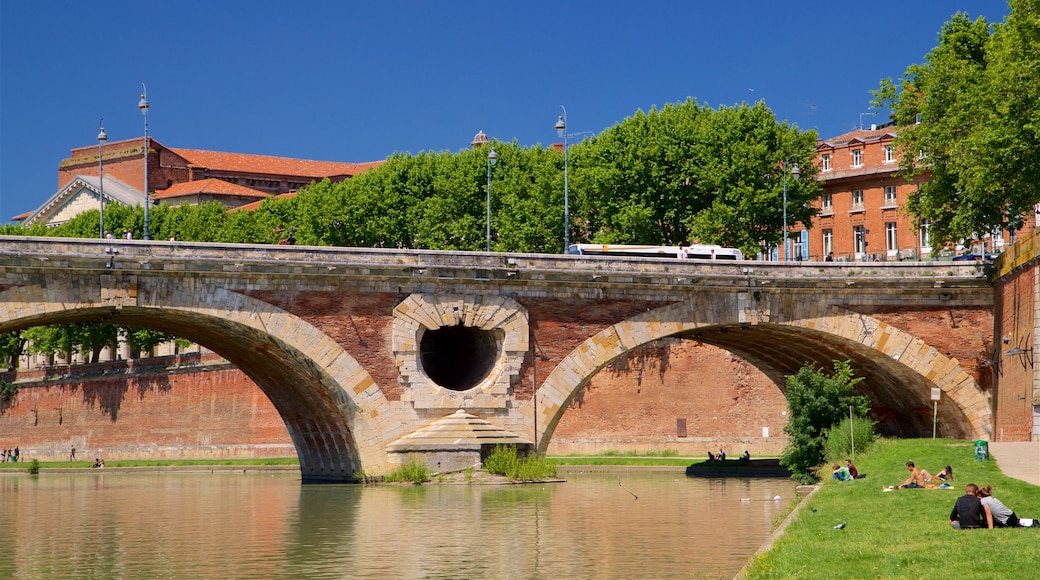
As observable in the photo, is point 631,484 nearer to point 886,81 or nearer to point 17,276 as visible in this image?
point 886,81

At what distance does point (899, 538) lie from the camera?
2239 centimetres

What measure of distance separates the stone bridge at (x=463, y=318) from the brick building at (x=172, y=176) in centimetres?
6456

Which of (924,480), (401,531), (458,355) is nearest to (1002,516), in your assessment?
(924,480)

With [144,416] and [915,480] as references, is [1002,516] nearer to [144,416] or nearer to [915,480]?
[915,480]

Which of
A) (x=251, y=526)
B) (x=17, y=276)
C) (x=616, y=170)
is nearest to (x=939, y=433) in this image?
(x=616, y=170)

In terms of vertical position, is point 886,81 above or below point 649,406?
above

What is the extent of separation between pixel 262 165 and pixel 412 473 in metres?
81.4

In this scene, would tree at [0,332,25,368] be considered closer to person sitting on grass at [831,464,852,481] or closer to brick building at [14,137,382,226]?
brick building at [14,137,382,226]

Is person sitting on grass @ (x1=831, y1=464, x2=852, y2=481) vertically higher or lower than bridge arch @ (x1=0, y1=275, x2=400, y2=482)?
lower

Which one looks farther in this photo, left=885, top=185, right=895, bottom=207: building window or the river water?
left=885, top=185, right=895, bottom=207: building window

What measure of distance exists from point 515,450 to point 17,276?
14282mm

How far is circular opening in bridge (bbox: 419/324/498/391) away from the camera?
46000 millimetres

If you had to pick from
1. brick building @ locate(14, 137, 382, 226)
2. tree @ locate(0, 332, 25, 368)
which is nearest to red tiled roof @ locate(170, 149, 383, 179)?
brick building @ locate(14, 137, 382, 226)

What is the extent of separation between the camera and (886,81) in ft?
177
